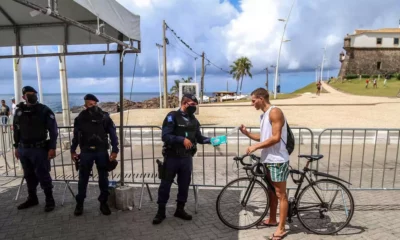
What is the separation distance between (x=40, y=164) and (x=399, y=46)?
94889 mm

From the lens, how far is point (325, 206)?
4.34 m

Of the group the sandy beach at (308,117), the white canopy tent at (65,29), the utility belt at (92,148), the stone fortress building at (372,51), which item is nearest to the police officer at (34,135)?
the utility belt at (92,148)

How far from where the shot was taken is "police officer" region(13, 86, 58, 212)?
459 cm

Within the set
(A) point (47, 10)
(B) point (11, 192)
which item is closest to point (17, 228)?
(B) point (11, 192)

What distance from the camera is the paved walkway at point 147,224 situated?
4.14 m

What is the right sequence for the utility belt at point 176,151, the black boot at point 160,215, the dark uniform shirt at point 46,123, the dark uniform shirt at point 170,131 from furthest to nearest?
the dark uniform shirt at point 46,123 < the black boot at point 160,215 < the utility belt at point 176,151 < the dark uniform shirt at point 170,131

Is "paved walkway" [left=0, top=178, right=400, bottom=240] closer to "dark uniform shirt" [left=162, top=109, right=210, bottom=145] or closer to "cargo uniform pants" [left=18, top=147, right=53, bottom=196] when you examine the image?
"cargo uniform pants" [left=18, top=147, right=53, bottom=196]

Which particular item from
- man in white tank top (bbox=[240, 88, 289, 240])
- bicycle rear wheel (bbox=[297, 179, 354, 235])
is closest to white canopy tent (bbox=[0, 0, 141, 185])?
man in white tank top (bbox=[240, 88, 289, 240])

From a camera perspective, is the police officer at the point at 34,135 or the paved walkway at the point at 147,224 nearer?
the paved walkway at the point at 147,224

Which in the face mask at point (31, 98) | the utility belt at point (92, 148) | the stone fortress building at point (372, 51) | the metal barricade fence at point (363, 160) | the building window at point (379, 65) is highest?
the stone fortress building at point (372, 51)

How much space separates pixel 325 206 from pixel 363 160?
3.78 meters

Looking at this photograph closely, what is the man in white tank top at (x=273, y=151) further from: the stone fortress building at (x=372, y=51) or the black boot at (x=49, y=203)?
the stone fortress building at (x=372, y=51)

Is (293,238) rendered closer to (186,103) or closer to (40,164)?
(186,103)

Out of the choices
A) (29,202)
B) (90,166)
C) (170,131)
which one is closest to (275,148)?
(170,131)
